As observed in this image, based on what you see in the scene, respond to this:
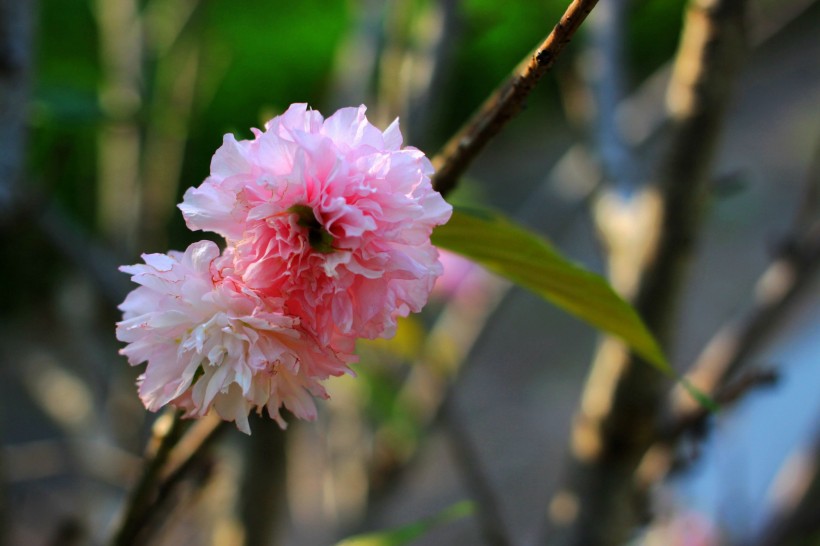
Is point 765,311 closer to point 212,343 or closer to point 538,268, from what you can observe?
point 538,268

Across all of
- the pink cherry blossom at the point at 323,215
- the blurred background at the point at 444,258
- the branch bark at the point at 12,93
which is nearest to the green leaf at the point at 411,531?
the blurred background at the point at 444,258

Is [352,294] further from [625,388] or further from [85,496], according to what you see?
[85,496]

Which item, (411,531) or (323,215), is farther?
(411,531)

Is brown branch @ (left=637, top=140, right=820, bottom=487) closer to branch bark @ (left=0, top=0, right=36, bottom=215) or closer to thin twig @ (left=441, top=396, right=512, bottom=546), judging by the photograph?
thin twig @ (left=441, top=396, right=512, bottom=546)

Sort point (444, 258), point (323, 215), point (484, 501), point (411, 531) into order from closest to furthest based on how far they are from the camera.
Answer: point (323, 215), point (411, 531), point (484, 501), point (444, 258)

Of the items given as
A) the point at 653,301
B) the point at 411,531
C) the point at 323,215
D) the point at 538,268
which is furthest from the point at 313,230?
the point at 653,301

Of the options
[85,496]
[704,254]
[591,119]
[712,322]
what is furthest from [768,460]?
[85,496]
